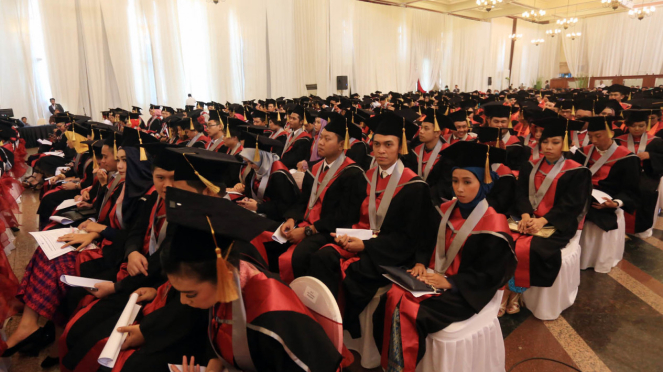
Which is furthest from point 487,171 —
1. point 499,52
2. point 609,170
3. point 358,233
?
point 499,52

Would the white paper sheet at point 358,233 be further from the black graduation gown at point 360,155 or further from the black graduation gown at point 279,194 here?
the black graduation gown at point 360,155

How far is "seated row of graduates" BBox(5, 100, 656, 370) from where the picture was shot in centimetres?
132

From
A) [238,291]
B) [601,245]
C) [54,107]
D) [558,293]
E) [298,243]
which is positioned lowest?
[558,293]

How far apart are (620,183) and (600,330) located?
1911mm

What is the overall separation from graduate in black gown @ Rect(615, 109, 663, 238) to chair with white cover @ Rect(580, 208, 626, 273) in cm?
51

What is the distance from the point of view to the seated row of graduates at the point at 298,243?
132 cm

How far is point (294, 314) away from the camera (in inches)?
53.1

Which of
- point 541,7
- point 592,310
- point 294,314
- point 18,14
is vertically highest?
point 541,7

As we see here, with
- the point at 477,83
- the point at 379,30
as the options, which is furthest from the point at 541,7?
the point at 379,30

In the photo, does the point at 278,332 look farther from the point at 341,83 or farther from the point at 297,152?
the point at 341,83

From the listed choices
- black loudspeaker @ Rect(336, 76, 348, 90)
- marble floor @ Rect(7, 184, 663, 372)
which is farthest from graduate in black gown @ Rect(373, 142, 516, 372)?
black loudspeaker @ Rect(336, 76, 348, 90)

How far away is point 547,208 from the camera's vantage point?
11.3 feet

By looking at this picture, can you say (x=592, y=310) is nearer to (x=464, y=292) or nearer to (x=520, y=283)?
(x=520, y=283)

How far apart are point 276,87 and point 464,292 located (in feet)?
54.8
